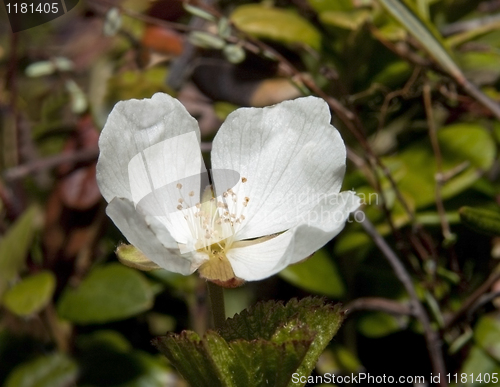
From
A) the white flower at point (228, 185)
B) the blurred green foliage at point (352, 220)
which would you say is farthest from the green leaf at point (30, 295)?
the white flower at point (228, 185)

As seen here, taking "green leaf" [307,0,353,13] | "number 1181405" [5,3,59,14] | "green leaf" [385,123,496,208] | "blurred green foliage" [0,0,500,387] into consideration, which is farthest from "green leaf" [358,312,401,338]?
"number 1181405" [5,3,59,14]

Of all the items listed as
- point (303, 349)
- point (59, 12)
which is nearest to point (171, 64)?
point (59, 12)

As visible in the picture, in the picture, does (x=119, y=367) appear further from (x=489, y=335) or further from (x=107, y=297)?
(x=489, y=335)

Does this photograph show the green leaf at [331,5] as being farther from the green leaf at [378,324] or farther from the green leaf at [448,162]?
the green leaf at [378,324]

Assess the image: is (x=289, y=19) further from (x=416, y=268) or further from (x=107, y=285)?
(x=107, y=285)

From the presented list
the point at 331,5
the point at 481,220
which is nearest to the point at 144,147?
the point at 481,220

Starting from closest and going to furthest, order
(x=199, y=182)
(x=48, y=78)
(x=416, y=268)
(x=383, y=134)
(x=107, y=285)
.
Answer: (x=199, y=182), (x=416, y=268), (x=107, y=285), (x=383, y=134), (x=48, y=78)

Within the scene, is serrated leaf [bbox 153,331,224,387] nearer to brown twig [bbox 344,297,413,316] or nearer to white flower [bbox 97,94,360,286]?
white flower [bbox 97,94,360,286]
